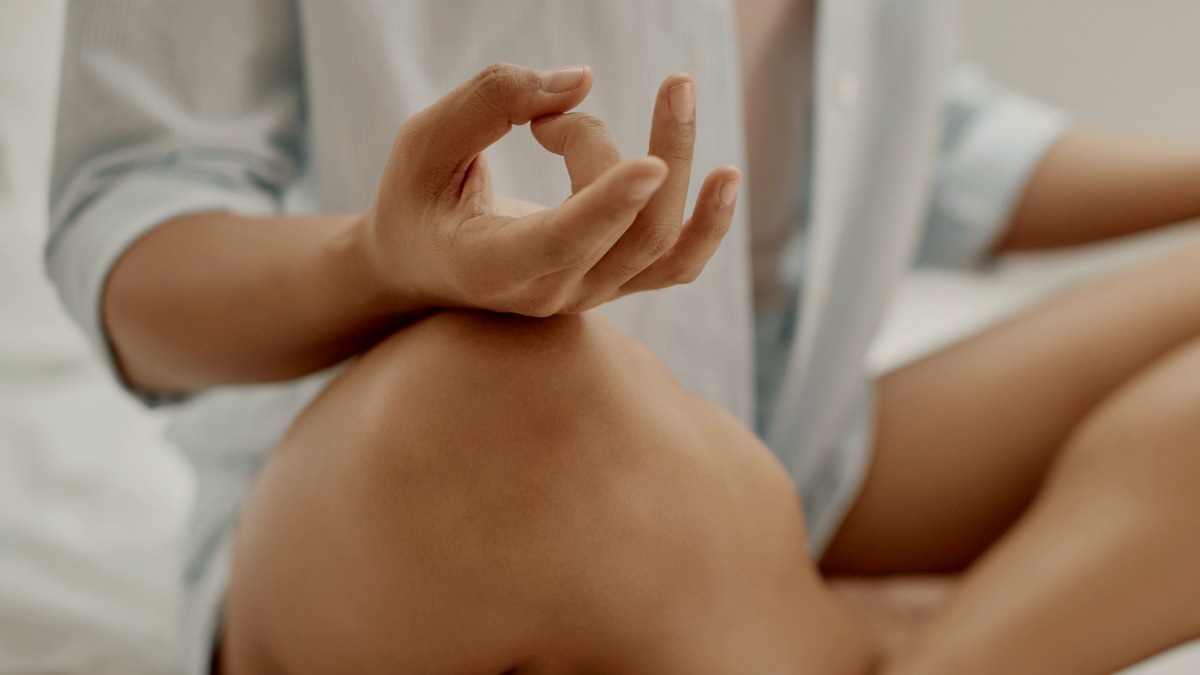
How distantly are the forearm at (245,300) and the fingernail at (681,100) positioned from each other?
0.12 metres

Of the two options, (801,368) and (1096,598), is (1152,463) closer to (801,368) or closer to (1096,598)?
(1096,598)

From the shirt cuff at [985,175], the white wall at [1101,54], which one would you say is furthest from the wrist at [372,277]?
the white wall at [1101,54]

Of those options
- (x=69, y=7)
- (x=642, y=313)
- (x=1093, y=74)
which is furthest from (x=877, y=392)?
(x=1093, y=74)

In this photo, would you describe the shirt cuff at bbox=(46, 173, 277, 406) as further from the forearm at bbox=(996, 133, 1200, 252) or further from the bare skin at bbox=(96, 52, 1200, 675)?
the forearm at bbox=(996, 133, 1200, 252)

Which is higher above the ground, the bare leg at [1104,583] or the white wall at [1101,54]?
the bare leg at [1104,583]

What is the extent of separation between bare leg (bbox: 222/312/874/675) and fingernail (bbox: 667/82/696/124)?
0.08 m

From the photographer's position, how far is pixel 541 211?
0.72 feet

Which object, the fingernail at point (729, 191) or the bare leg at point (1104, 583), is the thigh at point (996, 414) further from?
the fingernail at point (729, 191)

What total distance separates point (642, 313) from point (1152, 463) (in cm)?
22

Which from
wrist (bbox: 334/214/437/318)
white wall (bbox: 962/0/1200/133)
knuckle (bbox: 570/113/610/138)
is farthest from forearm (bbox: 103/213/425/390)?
white wall (bbox: 962/0/1200/133)

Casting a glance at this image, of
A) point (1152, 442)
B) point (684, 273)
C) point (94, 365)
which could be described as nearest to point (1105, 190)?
point (1152, 442)

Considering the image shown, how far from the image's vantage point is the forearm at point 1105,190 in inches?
23.3

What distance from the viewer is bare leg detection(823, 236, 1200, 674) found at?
334 mm

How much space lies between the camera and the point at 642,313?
0.45 metres
